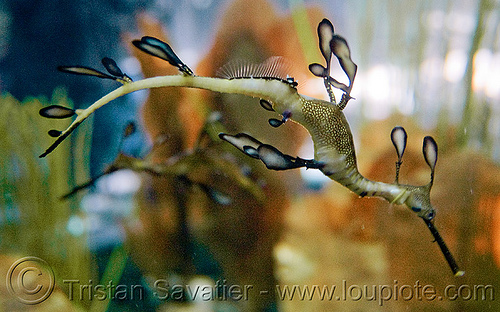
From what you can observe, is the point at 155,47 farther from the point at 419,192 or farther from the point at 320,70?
the point at 419,192

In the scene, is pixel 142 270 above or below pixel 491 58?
below

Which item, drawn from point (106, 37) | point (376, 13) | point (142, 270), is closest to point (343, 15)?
point (376, 13)

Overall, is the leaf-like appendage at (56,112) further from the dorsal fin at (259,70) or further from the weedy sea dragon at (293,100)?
the dorsal fin at (259,70)

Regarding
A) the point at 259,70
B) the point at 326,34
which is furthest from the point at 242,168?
the point at 326,34

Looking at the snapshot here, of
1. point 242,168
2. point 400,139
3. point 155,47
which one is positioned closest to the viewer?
point 155,47

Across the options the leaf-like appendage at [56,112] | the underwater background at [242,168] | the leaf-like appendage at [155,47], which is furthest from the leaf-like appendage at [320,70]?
the leaf-like appendage at [56,112]

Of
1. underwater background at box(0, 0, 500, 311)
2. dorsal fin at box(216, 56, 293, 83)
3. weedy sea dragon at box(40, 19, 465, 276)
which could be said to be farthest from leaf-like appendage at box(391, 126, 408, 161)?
dorsal fin at box(216, 56, 293, 83)

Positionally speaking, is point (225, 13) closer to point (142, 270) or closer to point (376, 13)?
point (376, 13)
